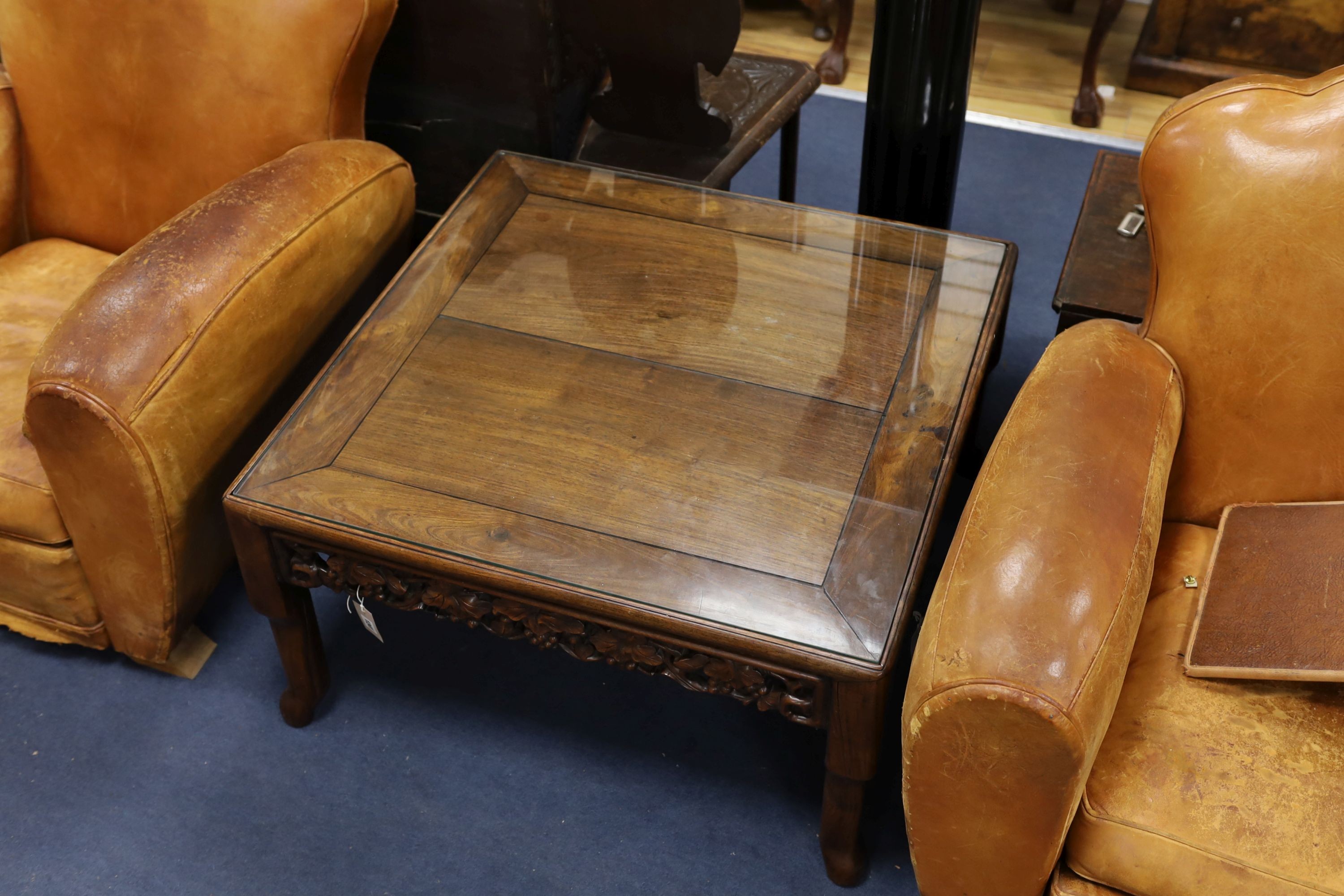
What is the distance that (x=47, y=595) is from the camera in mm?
1556

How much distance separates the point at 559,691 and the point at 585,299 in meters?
0.55

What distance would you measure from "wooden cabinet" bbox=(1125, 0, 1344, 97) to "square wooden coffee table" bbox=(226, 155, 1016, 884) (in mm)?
1486

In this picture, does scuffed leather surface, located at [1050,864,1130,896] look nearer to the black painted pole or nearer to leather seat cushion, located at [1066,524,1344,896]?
leather seat cushion, located at [1066,524,1344,896]

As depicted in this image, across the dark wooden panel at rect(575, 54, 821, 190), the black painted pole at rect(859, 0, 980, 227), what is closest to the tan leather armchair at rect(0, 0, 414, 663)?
the dark wooden panel at rect(575, 54, 821, 190)

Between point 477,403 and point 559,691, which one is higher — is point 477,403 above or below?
above

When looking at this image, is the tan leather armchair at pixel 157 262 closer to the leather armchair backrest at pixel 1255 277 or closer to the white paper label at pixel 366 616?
the white paper label at pixel 366 616

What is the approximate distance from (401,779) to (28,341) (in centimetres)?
80

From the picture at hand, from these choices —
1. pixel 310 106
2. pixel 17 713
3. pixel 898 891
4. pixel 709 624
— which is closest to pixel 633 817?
pixel 898 891

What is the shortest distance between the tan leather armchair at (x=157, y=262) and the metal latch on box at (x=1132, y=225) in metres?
1.05

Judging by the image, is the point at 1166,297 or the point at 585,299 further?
the point at 585,299

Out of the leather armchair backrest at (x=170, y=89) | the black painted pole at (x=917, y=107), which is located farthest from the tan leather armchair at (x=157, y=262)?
the black painted pole at (x=917, y=107)

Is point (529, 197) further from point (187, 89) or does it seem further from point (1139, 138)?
point (1139, 138)

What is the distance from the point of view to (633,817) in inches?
59.0

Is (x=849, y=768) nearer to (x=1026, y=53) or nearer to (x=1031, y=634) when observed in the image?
(x=1031, y=634)
